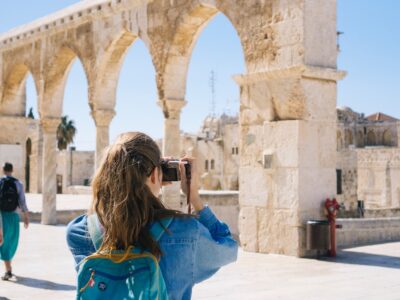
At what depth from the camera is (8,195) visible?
6.67 meters

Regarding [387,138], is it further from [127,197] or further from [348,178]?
[127,197]

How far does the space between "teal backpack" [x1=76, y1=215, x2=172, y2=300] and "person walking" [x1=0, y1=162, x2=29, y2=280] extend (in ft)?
17.4

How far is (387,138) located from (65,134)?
38086mm

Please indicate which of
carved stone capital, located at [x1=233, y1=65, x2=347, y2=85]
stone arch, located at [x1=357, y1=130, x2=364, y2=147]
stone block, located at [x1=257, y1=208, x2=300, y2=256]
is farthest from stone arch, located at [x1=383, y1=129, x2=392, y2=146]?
stone block, located at [x1=257, y1=208, x2=300, y2=256]

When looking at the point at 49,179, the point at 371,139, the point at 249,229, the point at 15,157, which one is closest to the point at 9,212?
the point at 249,229

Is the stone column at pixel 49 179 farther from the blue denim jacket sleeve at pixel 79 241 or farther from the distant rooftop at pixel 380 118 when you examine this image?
the distant rooftop at pixel 380 118

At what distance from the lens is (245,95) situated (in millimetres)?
8922

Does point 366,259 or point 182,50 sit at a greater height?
point 182,50

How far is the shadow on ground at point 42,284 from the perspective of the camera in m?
6.13

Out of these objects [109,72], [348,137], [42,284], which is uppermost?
[348,137]

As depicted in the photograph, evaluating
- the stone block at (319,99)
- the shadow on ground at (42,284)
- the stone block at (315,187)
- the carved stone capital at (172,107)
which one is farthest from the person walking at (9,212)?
the carved stone capital at (172,107)

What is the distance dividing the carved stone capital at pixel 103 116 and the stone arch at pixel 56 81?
1.57 m

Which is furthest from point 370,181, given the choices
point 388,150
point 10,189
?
point 10,189

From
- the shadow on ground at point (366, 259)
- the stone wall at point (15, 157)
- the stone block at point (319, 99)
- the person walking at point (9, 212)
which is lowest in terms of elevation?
the shadow on ground at point (366, 259)
